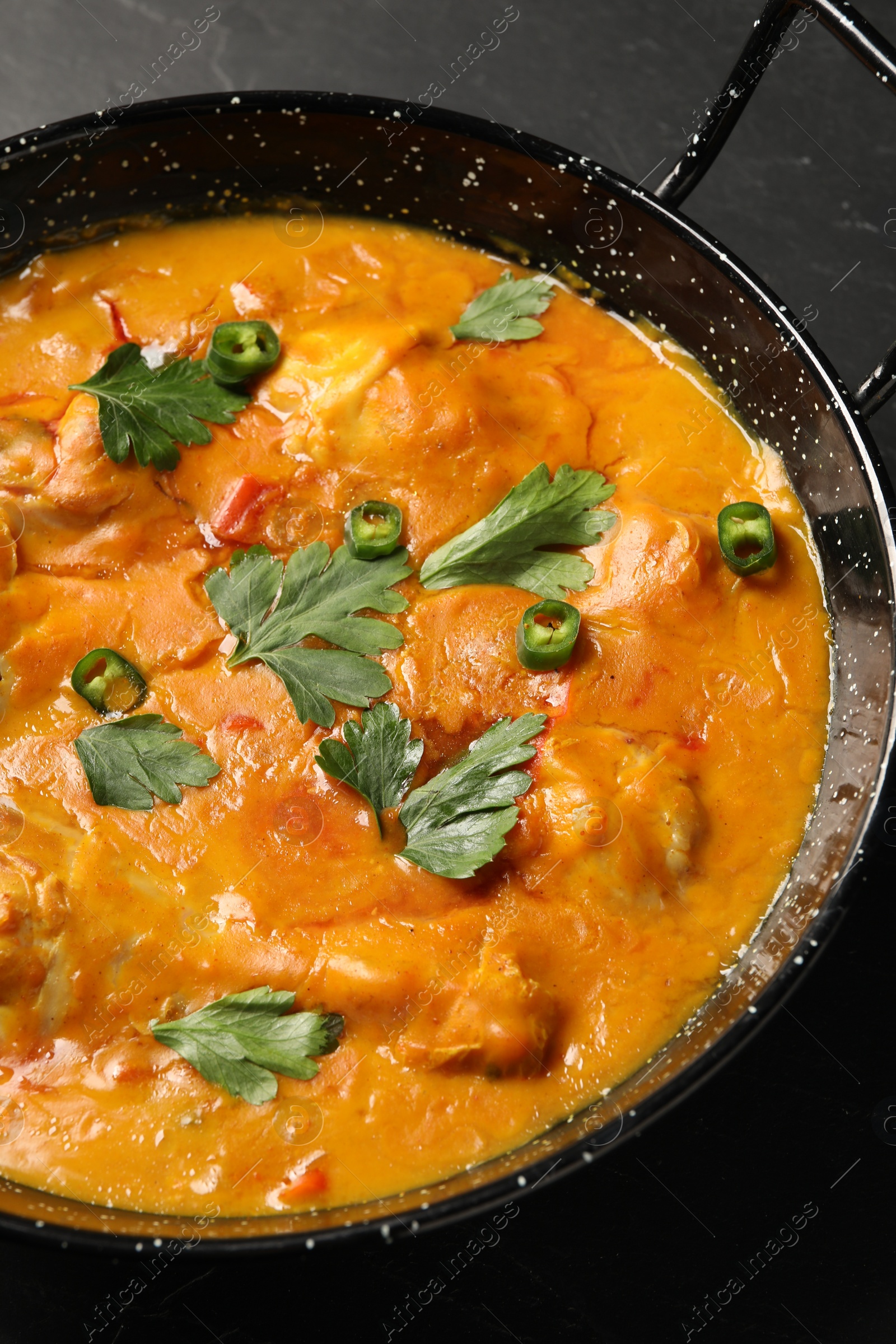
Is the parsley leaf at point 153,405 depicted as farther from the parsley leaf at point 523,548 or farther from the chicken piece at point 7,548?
the parsley leaf at point 523,548

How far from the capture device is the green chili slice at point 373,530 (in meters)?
3.62

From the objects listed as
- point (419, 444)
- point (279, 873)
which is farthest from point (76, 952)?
point (419, 444)

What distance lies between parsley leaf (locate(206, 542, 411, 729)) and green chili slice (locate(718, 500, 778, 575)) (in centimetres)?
100

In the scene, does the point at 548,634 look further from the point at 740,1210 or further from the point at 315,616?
the point at 740,1210

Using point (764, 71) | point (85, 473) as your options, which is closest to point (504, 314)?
point (764, 71)

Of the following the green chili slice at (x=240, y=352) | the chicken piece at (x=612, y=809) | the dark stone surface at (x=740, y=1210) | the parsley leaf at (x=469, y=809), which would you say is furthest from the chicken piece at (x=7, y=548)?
the dark stone surface at (x=740, y=1210)

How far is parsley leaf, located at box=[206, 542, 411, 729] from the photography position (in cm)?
347

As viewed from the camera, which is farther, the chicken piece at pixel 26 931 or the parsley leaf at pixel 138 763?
the parsley leaf at pixel 138 763

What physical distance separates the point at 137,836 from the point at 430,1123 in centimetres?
111

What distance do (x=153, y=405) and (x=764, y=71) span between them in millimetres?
2148

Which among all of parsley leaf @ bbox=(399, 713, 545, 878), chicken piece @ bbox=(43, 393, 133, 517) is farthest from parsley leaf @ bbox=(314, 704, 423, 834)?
chicken piece @ bbox=(43, 393, 133, 517)

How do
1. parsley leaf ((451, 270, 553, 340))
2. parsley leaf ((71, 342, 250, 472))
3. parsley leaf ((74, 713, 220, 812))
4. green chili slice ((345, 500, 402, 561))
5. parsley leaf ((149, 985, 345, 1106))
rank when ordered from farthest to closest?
parsley leaf ((451, 270, 553, 340))
parsley leaf ((71, 342, 250, 472))
green chili slice ((345, 500, 402, 561))
parsley leaf ((74, 713, 220, 812))
parsley leaf ((149, 985, 345, 1106))

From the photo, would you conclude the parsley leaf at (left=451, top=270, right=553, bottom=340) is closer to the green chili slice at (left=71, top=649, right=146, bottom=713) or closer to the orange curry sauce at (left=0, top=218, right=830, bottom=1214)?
the orange curry sauce at (left=0, top=218, right=830, bottom=1214)

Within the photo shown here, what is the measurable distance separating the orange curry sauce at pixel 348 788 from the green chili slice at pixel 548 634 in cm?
8
